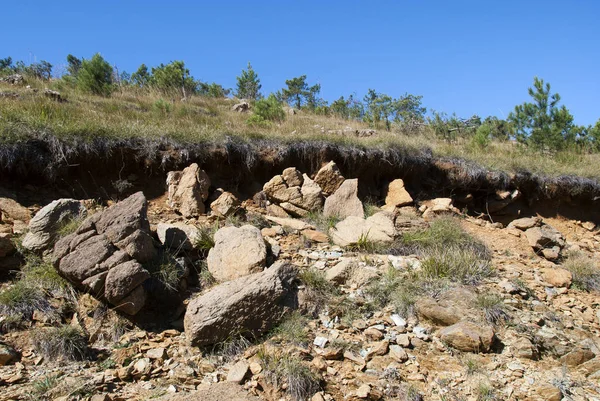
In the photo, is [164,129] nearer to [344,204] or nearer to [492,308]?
[344,204]

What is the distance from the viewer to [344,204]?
6801mm

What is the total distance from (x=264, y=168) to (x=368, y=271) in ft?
9.71

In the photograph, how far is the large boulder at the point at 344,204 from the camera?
6714 millimetres

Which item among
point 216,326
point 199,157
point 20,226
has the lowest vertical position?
point 216,326

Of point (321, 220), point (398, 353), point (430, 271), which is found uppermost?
point (321, 220)

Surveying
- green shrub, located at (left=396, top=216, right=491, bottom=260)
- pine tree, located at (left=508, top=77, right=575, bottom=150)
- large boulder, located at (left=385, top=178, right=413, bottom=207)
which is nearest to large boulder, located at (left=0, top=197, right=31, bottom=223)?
green shrub, located at (left=396, top=216, right=491, bottom=260)

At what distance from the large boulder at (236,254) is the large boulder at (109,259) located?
0.80 metres

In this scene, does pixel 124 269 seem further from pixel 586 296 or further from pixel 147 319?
pixel 586 296

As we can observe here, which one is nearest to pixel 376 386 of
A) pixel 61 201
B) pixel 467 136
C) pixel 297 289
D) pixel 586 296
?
pixel 297 289

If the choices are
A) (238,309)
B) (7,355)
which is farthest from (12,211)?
(238,309)

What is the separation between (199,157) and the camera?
6.77 meters

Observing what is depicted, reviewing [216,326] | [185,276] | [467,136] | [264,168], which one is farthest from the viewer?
[467,136]

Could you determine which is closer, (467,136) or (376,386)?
(376,386)

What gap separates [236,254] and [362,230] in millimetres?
1905
